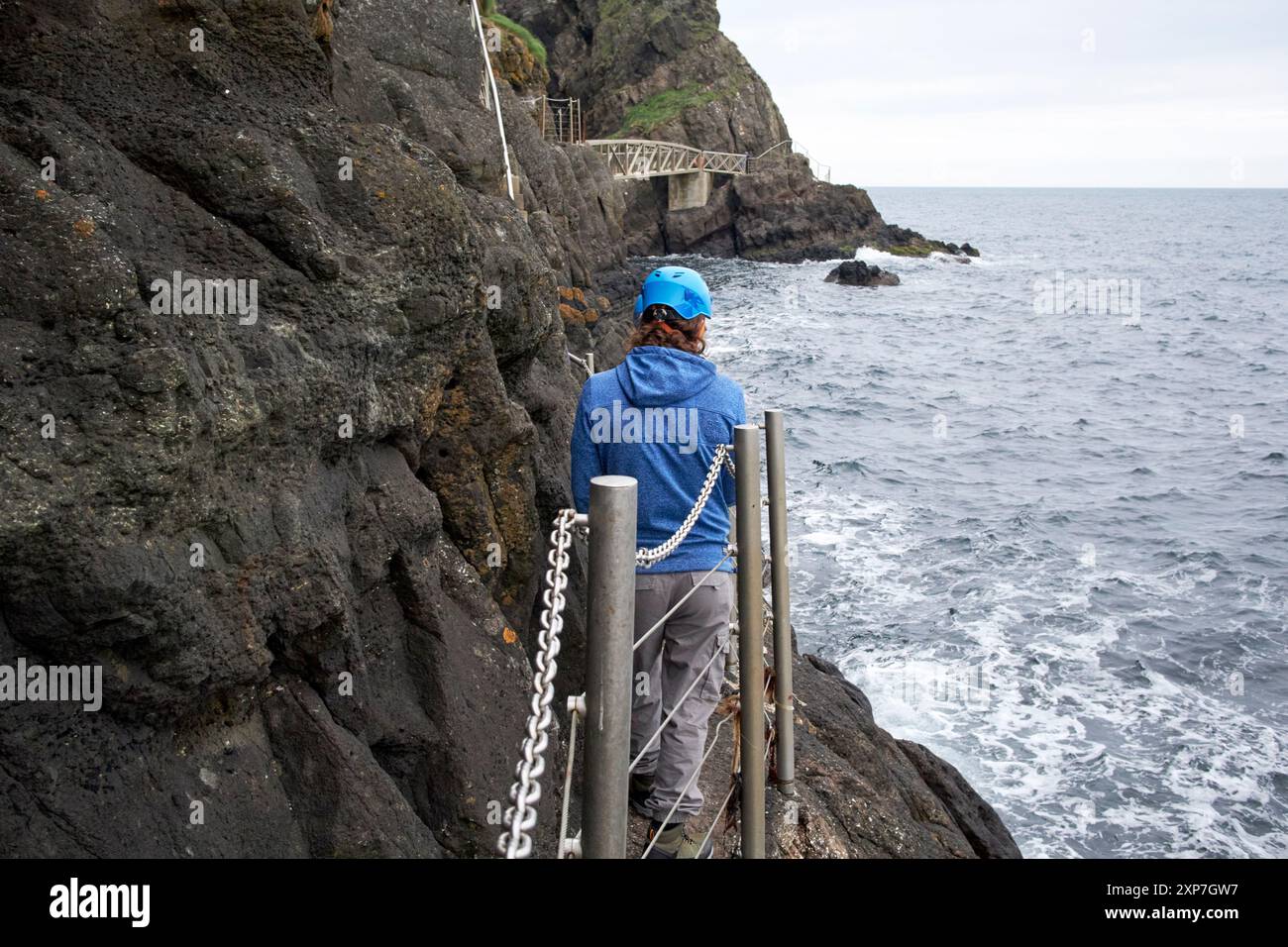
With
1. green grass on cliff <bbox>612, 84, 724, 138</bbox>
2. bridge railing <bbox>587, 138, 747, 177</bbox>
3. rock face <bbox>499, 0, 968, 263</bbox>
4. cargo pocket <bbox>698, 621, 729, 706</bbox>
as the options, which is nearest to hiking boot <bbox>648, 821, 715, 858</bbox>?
cargo pocket <bbox>698, 621, 729, 706</bbox>

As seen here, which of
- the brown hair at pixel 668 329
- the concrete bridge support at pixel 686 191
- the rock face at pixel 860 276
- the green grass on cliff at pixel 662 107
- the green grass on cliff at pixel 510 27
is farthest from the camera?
the green grass on cliff at pixel 662 107

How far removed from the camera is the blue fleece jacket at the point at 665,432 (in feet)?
13.6

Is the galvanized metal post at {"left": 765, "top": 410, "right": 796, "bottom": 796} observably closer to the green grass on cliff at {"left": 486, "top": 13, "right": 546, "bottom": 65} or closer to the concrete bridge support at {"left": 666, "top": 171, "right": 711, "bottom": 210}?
the green grass on cliff at {"left": 486, "top": 13, "right": 546, "bottom": 65}

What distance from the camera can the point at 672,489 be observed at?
4.17 meters

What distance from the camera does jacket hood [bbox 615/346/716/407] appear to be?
4.14 metres

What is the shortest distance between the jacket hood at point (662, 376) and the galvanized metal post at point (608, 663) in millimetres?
1732

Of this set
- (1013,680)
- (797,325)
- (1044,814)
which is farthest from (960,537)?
(797,325)

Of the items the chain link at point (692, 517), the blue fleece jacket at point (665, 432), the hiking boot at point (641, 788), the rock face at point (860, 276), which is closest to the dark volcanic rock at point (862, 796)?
the hiking boot at point (641, 788)

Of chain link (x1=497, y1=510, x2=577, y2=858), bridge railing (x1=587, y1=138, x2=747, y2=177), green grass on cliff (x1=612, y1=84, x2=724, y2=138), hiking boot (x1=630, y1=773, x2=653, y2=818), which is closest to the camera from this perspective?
chain link (x1=497, y1=510, x2=577, y2=858)

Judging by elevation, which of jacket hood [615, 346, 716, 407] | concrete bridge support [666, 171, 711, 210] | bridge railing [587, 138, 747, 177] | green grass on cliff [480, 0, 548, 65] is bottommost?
jacket hood [615, 346, 716, 407]

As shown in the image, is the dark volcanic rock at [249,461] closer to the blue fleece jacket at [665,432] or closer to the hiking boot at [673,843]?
the hiking boot at [673,843]

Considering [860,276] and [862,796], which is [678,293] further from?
[860,276]

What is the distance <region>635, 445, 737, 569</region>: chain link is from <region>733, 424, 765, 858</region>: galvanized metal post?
0.28 ft
